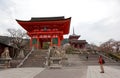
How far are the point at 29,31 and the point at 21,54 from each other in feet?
46.3

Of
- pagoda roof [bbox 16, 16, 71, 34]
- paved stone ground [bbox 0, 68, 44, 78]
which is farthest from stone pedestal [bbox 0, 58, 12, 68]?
pagoda roof [bbox 16, 16, 71, 34]

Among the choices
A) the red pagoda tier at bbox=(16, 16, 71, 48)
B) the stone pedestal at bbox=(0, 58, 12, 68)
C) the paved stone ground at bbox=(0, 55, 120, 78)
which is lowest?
the paved stone ground at bbox=(0, 55, 120, 78)

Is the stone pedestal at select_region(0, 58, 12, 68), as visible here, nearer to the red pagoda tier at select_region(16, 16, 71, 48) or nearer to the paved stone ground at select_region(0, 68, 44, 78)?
the paved stone ground at select_region(0, 68, 44, 78)

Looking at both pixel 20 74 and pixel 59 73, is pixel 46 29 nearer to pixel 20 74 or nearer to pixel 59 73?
pixel 59 73

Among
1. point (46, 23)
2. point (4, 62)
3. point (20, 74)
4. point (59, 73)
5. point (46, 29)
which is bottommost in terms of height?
point (59, 73)

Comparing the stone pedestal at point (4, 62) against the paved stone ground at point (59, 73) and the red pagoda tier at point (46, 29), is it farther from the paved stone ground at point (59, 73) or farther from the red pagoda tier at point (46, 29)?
the red pagoda tier at point (46, 29)

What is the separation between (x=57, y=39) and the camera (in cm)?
3950

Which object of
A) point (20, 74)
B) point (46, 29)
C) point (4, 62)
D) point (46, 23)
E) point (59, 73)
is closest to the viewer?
point (20, 74)

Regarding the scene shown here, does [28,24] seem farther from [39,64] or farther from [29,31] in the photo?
[39,64]

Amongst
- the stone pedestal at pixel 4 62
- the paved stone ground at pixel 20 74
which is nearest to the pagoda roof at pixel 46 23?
the stone pedestal at pixel 4 62

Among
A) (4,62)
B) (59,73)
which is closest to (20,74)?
(59,73)

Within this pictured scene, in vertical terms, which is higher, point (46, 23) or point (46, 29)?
point (46, 23)

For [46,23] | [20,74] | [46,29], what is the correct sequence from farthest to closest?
[46,29] → [46,23] → [20,74]

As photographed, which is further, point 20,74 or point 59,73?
point 59,73
